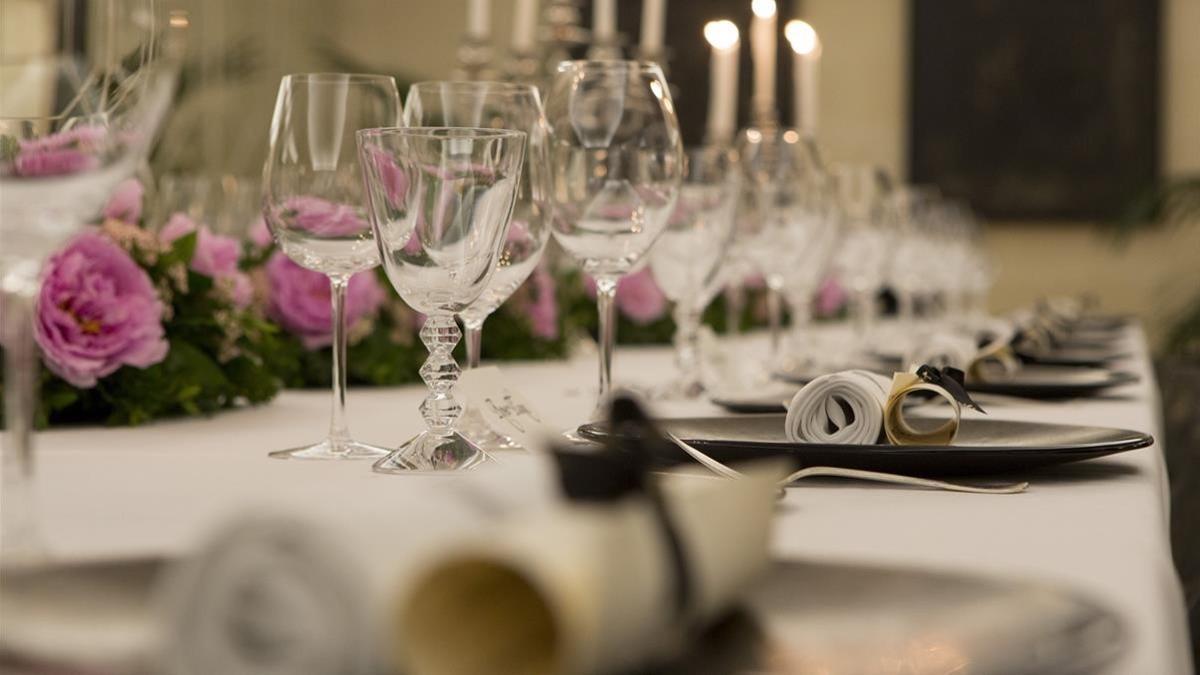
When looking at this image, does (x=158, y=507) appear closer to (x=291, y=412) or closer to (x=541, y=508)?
(x=541, y=508)

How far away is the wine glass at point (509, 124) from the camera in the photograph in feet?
3.77

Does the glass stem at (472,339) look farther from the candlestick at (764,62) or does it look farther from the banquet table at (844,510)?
the candlestick at (764,62)

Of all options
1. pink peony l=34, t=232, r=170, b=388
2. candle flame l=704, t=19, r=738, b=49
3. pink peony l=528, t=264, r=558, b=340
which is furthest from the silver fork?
candle flame l=704, t=19, r=738, b=49

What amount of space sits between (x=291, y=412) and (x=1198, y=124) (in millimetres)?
6520

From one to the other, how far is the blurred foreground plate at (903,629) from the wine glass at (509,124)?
2.14 ft

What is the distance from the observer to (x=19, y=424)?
2.14 ft

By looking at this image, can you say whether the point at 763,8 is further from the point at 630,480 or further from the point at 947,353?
the point at 630,480

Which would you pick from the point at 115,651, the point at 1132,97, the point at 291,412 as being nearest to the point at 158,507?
the point at 115,651

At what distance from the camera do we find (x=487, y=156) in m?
0.90

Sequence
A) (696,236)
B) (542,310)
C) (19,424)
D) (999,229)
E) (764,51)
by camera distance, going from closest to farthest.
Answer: (19,424)
(696,236)
(542,310)
(764,51)
(999,229)

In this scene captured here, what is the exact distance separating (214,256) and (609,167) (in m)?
0.39

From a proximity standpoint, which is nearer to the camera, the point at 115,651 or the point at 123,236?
the point at 115,651

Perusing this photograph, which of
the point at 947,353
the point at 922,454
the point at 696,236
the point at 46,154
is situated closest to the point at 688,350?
the point at 696,236

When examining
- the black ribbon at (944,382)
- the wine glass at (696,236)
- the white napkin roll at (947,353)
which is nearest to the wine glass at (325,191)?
the black ribbon at (944,382)
